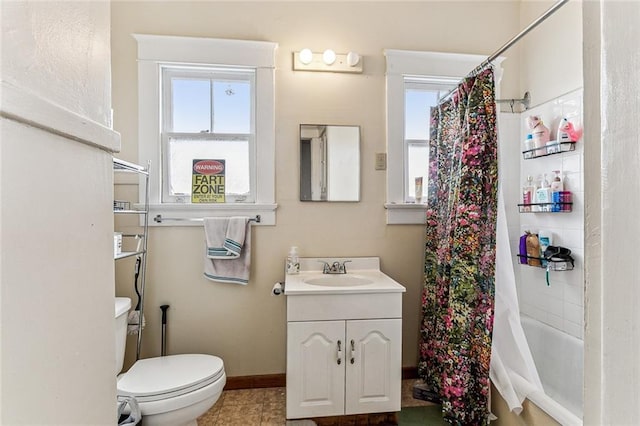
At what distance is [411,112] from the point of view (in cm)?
222

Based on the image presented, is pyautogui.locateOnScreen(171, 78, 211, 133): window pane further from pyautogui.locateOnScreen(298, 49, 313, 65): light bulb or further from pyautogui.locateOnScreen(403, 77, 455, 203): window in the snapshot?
pyautogui.locateOnScreen(403, 77, 455, 203): window

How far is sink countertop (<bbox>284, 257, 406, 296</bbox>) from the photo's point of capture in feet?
5.32

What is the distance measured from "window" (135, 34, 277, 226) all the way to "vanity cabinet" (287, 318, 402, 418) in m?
0.78

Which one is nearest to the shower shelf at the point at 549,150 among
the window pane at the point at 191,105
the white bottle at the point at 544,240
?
the white bottle at the point at 544,240

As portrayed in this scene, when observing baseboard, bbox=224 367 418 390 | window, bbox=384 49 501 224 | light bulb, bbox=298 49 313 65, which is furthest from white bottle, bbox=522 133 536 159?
baseboard, bbox=224 367 418 390

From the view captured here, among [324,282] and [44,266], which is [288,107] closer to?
[324,282]

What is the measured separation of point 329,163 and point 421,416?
1566 mm

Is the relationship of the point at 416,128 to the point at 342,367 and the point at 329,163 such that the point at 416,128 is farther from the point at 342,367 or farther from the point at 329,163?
the point at 342,367

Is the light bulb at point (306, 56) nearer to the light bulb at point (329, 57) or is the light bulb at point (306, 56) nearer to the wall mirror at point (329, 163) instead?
the light bulb at point (329, 57)

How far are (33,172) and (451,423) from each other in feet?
6.29

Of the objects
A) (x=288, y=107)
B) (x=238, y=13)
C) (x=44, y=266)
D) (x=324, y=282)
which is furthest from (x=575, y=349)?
(x=238, y=13)

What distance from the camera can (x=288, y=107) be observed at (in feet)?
6.71

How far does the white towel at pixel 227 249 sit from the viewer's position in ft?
6.25

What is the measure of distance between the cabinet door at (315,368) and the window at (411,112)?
0.89m
